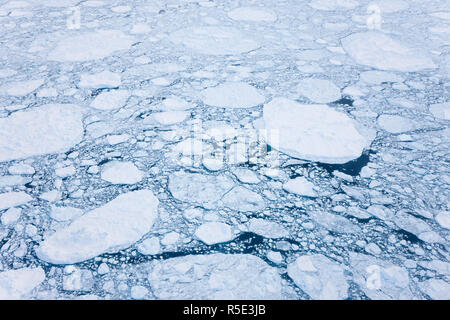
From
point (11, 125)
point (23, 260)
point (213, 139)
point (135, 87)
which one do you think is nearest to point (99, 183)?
point (23, 260)

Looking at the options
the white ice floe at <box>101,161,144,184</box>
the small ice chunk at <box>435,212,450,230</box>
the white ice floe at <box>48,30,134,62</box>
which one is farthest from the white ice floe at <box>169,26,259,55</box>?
the small ice chunk at <box>435,212,450,230</box>

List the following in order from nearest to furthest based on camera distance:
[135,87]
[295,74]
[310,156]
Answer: [310,156]
[135,87]
[295,74]

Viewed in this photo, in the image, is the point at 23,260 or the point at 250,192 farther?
the point at 250,192

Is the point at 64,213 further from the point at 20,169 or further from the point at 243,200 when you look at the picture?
the point at 243,200

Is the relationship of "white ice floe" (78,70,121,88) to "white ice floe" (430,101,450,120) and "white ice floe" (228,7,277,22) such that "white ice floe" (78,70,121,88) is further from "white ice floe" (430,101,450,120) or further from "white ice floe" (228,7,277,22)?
"white ice floe" (430,101,450,120)
